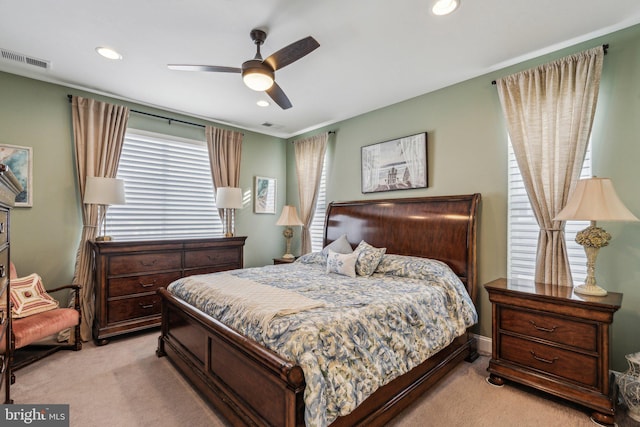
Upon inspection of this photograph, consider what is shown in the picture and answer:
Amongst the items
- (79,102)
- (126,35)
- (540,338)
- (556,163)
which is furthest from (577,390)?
(79,102)

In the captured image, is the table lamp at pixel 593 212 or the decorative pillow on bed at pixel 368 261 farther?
the decorative pillow on bed at pixel 368 261

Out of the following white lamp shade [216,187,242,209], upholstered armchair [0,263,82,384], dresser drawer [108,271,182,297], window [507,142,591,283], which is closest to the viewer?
upholstered armchair [0,263,82,384]

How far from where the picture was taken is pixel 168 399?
7.36 ft

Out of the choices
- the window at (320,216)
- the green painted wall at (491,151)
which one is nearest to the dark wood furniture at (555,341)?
the green painted wall at (491,151)

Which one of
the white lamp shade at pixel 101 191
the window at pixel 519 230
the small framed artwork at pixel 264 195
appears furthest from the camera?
the small framed artwork at pixel 264 195

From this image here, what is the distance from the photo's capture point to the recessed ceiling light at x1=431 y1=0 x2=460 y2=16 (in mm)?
2094

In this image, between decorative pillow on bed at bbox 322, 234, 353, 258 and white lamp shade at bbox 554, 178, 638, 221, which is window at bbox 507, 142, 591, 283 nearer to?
white lamp shade at bbox 554, 178, 638, 221

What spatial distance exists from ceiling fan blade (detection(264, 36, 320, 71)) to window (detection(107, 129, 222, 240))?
103 inches

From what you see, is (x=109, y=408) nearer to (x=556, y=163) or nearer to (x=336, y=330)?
(x=336, y=330)

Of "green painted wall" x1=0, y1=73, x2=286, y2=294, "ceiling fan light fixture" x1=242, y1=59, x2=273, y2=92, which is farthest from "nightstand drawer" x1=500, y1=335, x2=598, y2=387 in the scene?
"green painted wall" x1=0, y1=73, x2=286, y2=294

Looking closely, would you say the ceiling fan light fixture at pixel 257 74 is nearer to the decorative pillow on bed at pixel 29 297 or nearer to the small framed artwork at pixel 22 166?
the small framed artwork at pixel 22 166

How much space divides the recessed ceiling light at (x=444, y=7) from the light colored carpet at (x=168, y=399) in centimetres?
286

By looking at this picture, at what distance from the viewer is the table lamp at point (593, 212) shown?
2.05 meters

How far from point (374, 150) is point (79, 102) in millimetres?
3595
